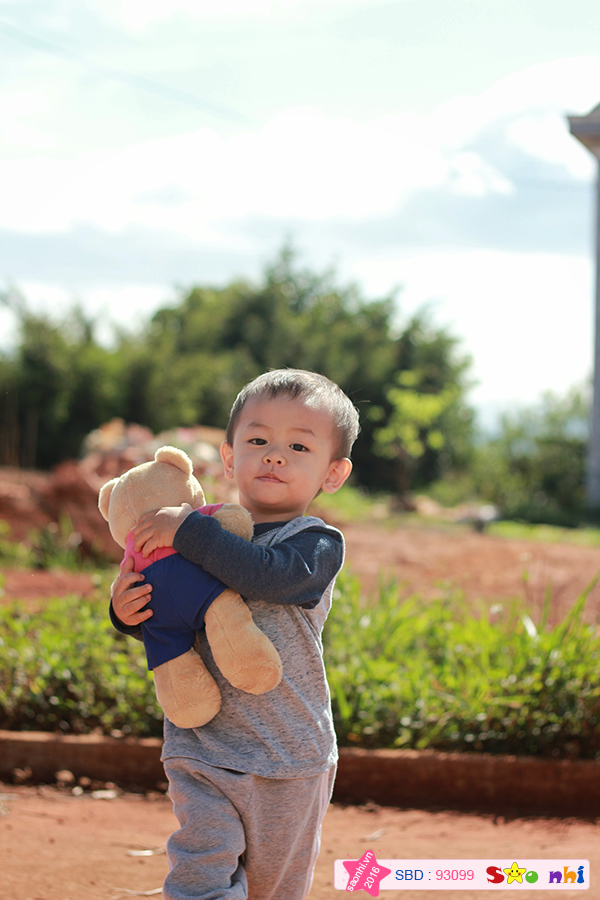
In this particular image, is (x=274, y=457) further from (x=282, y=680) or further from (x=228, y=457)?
(x=282, y=680)

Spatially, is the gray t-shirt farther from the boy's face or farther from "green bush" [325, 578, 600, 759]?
"green bush" [325, 578, 600, 759]

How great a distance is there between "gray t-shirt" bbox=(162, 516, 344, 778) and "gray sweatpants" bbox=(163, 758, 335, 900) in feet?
0.12

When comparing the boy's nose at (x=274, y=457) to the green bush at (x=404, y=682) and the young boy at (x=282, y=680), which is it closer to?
the young boy at (x=282, y=680)

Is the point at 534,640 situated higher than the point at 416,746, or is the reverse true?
the point at 534,640

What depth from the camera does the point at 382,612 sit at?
4.06m

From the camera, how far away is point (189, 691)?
1667mm

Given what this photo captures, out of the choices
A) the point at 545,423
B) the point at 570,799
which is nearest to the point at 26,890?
the point at 570,799

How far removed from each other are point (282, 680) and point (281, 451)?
447mm

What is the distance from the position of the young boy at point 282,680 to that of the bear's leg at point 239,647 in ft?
0.15

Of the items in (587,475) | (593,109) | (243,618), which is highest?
(593,109)

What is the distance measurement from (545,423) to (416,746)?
53.6 ft

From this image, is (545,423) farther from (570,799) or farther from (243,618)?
A: (243,618)

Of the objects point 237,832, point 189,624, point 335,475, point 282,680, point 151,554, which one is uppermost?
point 335,475

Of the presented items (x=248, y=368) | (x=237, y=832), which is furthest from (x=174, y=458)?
(x=248, y=368)
